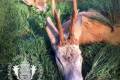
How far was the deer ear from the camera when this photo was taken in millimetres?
5048

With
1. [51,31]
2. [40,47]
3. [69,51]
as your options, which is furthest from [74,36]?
[40,47]

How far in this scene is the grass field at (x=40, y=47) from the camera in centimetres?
488

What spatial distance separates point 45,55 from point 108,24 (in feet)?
3.07

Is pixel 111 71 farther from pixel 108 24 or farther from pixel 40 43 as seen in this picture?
pixel 40 43

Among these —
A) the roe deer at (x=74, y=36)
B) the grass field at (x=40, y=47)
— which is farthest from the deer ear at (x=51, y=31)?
the grass field at (x=40, y=47)

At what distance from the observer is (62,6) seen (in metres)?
5.85

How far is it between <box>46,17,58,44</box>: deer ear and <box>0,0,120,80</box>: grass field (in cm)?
15

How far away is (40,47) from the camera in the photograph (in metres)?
5.13

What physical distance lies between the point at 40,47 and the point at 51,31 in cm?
26

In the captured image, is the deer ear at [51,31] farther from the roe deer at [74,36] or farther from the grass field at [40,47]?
the grass field at [40,47]

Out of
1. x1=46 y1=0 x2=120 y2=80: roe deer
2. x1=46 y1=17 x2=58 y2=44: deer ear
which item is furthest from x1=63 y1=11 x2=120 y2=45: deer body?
x1=46 y1=17 x2=58 y2=44: deer ear

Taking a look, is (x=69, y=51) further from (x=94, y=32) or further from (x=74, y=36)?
(x=94, y=32)

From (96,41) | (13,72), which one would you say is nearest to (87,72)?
(96,41)

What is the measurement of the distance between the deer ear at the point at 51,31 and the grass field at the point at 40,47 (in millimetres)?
145
